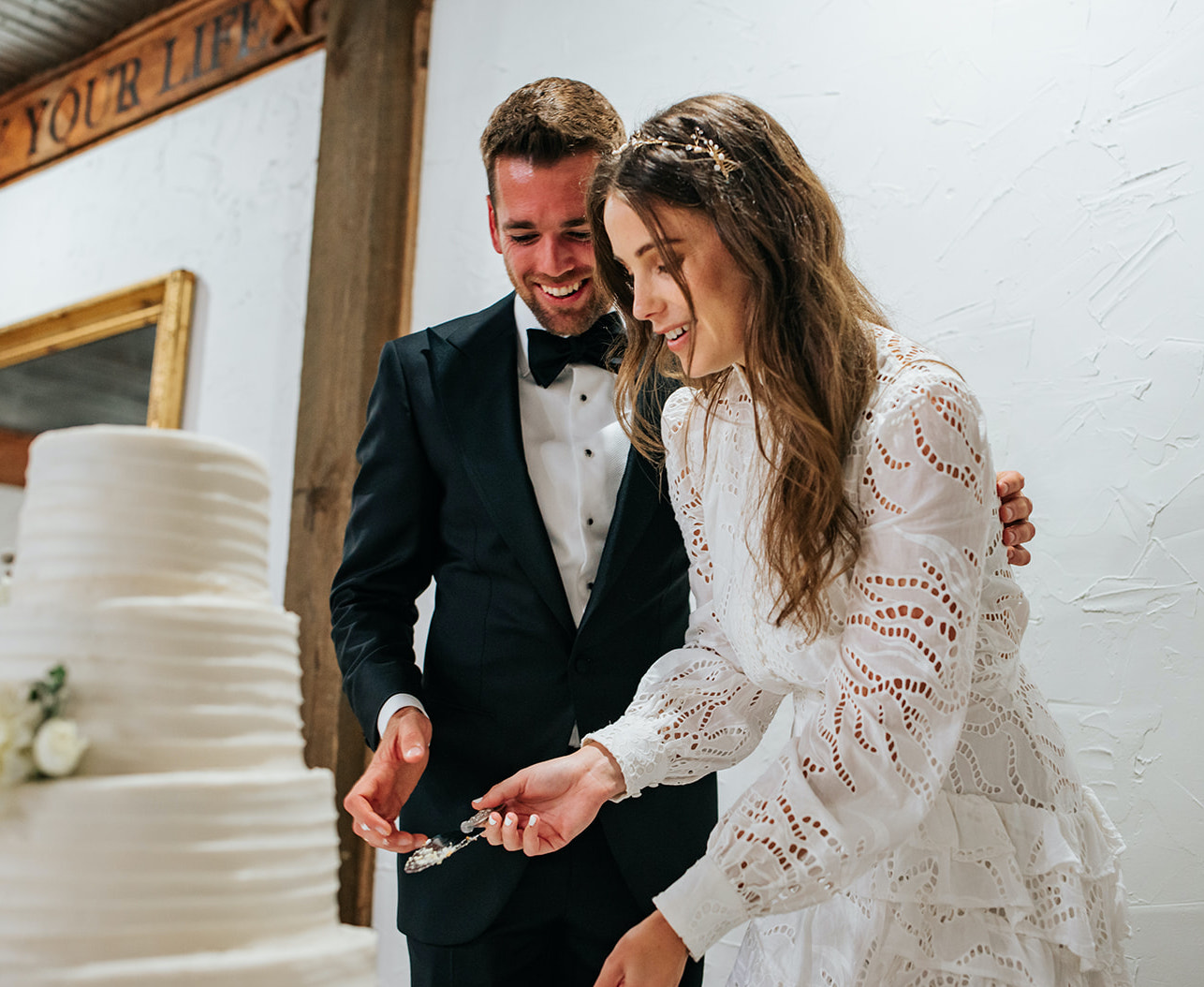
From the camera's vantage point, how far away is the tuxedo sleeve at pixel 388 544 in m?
1.56

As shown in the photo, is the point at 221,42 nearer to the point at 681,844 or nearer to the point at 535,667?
the point at 535,667

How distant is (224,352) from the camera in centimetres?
324

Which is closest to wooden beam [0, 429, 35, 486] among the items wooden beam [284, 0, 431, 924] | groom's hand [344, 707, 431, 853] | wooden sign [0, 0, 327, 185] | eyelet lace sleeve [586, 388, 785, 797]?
wooden sign [0, 0, 327, 185]

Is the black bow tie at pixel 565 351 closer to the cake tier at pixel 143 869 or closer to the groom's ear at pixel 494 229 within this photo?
the groom's ear at pixel 494 229

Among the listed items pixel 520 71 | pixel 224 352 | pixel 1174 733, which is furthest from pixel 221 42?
pixel 1174 733

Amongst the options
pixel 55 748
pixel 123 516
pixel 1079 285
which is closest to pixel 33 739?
pixel 55 748

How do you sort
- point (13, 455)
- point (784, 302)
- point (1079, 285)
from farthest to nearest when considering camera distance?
point (13, 455), point (1079, 285), point (784, 302)

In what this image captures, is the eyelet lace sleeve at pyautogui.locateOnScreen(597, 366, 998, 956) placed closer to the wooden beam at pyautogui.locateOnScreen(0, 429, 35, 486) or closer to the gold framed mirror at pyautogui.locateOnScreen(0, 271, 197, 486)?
the gold framed mirror at pyautogui.locateOnScreen(0, 271, 197, 486)

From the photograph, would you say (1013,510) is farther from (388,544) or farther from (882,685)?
(388,544)

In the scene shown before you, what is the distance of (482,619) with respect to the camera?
1.54 metres

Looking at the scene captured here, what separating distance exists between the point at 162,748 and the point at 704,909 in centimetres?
48

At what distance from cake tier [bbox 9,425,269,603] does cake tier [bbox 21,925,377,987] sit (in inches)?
9.9

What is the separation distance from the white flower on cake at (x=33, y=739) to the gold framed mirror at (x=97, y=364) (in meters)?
2.77

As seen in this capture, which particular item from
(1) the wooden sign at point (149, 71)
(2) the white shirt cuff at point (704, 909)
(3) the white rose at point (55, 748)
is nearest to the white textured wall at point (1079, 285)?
(2) the white shirt cuff at point (704, 909)
